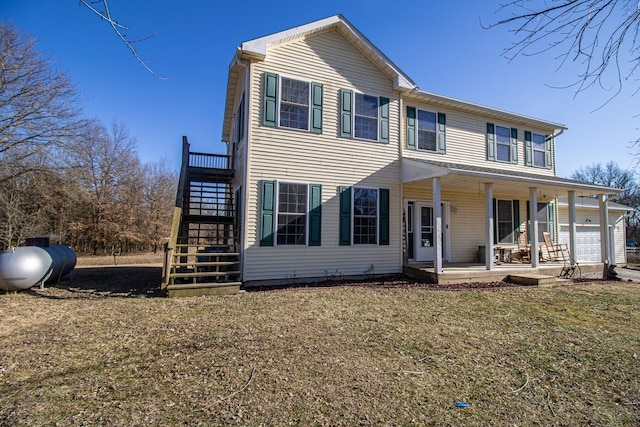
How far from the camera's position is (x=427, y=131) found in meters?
10.4

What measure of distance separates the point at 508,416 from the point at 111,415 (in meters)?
3.23

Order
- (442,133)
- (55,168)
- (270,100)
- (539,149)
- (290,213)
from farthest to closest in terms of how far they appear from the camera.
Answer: (55,168)
(539,149)
(442,133)
(290,213)
(270,100)

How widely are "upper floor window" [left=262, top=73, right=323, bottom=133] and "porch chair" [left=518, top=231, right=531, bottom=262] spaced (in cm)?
879

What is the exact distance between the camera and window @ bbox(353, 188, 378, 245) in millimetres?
9086

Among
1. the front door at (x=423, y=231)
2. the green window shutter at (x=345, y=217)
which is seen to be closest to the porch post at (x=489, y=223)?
the front door at (x=423, y=231)

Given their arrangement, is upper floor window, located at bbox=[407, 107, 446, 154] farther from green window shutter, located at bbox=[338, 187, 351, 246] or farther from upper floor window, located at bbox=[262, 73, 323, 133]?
upper floor window, located at bbox=[262, 73, 323, 133]

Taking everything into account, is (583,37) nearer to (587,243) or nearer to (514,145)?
(514,145)

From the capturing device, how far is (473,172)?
8055mm

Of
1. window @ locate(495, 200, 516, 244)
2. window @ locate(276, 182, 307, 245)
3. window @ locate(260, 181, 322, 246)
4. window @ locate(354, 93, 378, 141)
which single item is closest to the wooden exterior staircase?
window @ locate(260, 181, 322, 246)

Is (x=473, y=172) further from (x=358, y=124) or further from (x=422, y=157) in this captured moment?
(x=358, y=124)

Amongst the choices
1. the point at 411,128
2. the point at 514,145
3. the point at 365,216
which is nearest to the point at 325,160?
the point at 365,216

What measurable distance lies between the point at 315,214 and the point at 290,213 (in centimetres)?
70

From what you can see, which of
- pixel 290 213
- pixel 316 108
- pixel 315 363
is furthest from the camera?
pixel 316 108

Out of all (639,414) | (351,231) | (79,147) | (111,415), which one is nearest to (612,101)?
(639,414)
